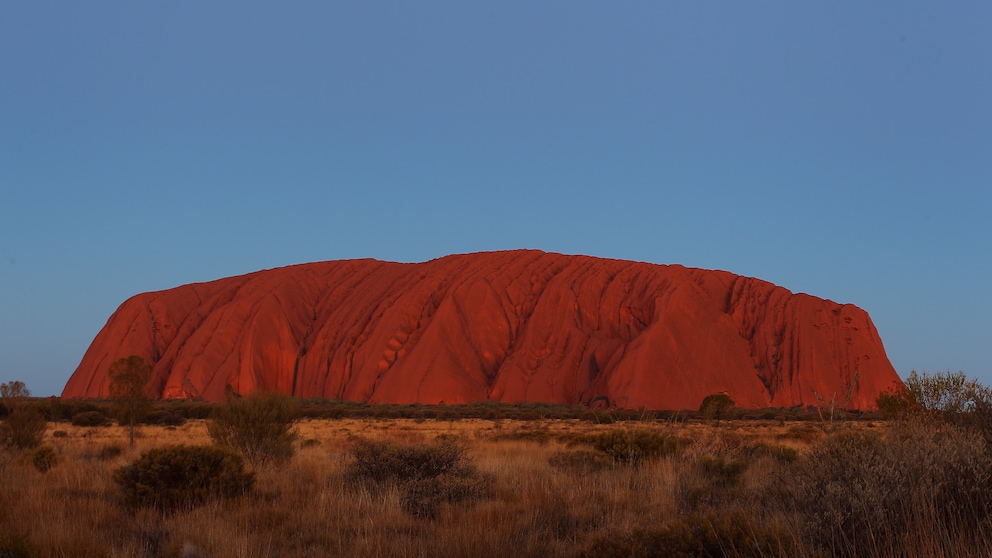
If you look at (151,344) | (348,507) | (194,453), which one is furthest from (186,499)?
A: (151,344)

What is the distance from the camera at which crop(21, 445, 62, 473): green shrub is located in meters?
11.9

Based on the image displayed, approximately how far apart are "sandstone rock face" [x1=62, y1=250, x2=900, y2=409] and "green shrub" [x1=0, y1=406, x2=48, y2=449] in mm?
45545

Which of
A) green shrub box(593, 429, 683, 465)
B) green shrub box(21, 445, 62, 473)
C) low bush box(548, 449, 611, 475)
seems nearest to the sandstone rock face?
low bush box(548, 449, 611, 475)

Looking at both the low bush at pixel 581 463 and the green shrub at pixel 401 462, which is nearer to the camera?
the green shrub at pixel 401 462

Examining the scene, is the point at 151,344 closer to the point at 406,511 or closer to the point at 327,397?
the point at 327,397

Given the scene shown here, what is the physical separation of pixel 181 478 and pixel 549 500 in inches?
172

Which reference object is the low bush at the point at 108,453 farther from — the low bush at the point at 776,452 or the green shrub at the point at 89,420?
the green shrub at the point at 89,420

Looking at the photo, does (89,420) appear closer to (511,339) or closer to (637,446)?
(637,446)

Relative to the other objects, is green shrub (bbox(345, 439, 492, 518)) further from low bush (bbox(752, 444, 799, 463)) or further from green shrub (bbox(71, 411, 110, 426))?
green shrub (bbox(71, 411, 110, 426))

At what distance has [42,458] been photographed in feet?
40.5

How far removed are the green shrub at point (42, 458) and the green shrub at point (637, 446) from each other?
9.59 metres

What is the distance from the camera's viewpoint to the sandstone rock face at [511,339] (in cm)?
6131

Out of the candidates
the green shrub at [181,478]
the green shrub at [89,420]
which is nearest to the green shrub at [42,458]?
the green shrub at [181,478]

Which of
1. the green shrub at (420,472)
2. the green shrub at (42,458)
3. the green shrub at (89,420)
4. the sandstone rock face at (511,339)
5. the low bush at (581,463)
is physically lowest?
the green shrub at (89,420)
